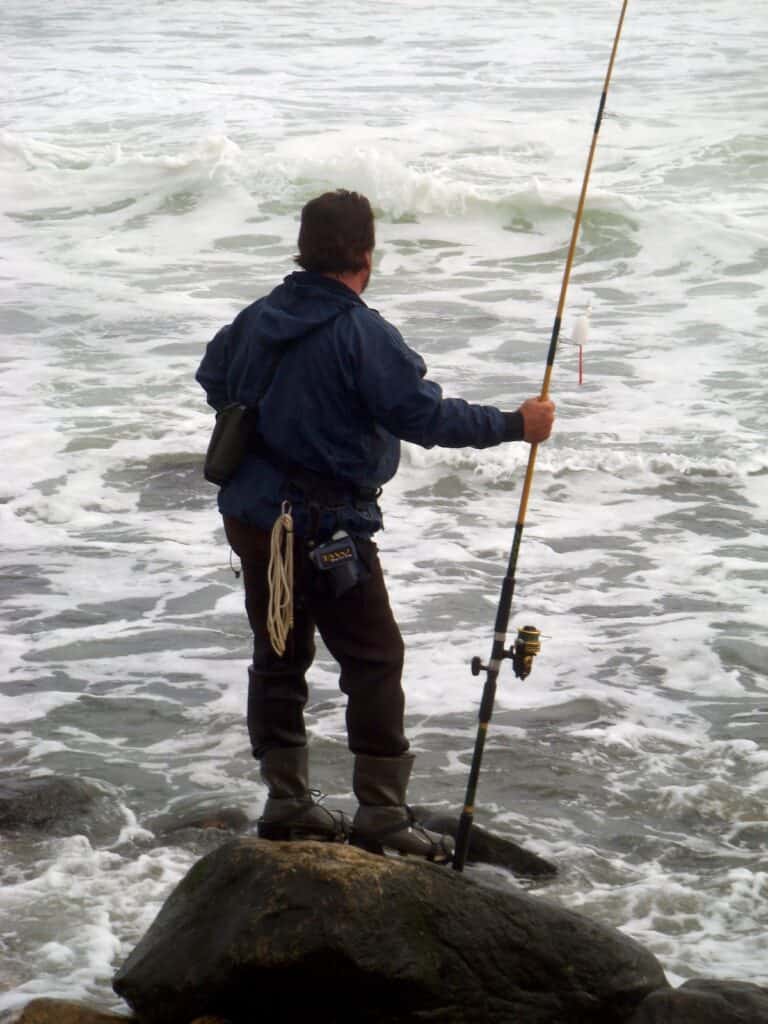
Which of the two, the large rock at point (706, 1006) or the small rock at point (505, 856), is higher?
the large rock at point (706, 1006)

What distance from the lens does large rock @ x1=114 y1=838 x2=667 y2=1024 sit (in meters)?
3.16

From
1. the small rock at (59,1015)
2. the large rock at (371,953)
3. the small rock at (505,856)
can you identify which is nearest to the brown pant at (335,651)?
the large rock at (371,953)

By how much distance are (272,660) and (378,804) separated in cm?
43

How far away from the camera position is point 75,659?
5.93 metres

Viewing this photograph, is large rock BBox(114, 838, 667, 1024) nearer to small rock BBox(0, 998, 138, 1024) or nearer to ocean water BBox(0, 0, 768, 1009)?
small rock BBox(0, 998, 138, 1024)

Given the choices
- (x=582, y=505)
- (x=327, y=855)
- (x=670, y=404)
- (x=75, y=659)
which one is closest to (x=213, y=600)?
(x=75, y=659)

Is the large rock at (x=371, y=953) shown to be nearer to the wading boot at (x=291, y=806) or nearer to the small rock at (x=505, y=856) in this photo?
the wading boot at (x=291, y=806)

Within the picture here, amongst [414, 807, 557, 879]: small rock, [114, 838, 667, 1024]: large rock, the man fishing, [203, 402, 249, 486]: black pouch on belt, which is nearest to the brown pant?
the man fishing

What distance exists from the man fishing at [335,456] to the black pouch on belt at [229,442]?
28 millimetres

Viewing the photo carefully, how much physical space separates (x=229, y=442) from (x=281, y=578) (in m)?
0.33

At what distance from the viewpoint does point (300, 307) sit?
140 inches

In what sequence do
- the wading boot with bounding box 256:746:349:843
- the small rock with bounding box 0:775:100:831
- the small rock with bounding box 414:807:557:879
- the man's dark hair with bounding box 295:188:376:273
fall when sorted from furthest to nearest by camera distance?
the small rock with bounding box 0:775:100:831
the small rock with bounding box 414:807:557:879
the wading boot with bounding box 256:746:349:843
the man's dark hair with bounding box 295:188:376:273

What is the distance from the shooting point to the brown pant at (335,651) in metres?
3.66

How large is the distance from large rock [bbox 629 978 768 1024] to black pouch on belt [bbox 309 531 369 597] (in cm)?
109
